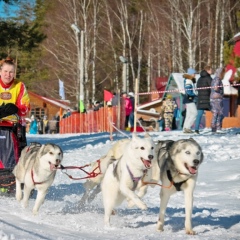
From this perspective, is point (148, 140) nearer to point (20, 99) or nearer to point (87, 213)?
point (87, 213)

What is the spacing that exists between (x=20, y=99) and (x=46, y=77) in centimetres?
3907

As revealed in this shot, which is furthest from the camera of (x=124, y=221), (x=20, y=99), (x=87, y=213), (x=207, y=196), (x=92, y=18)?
(x=92, y=18)

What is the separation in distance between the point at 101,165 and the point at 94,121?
13.7 meters

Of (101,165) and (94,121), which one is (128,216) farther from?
(94,121)

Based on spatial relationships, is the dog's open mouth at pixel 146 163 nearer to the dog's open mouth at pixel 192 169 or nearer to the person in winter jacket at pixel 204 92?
the dog's open mouth at pixel 192 169

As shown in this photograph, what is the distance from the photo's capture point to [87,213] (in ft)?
17.4

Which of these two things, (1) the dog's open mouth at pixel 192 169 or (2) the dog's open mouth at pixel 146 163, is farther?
(2) the dog's open mouth at pixel 146 163

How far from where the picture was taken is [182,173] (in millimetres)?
4465

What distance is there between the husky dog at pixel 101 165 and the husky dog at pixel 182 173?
0.72 meters

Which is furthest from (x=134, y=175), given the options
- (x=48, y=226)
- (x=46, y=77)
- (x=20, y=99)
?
(x=46, y=77)

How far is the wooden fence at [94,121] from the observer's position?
16.1 m

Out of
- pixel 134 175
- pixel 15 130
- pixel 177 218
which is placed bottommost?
pixel 177 218

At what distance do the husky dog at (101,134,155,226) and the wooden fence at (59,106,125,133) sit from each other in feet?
28.7

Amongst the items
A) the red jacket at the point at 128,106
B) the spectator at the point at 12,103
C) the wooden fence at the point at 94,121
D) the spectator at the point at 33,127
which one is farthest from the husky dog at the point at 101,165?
the spectator at the point at 33,127
